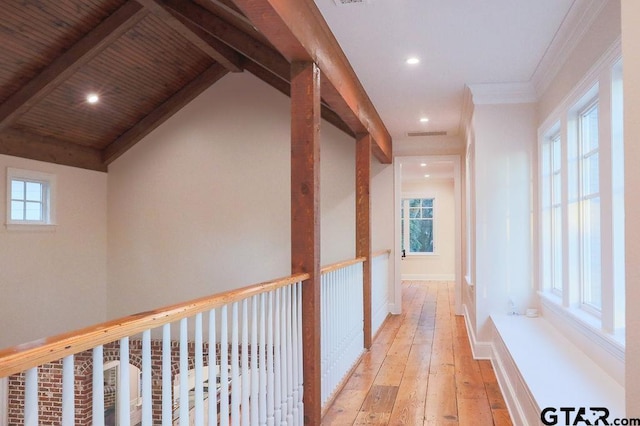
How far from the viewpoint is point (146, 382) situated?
1.46 meters

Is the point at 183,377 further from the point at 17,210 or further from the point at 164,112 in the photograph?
the point at 164,112

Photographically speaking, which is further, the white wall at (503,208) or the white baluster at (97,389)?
the white wall at (503,208)

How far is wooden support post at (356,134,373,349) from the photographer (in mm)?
5198

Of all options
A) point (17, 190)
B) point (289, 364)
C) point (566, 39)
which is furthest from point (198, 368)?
point (17, 190)

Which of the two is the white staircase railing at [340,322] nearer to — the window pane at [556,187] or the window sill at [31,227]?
the window pane at [556,187]

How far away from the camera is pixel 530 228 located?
4.71 meters

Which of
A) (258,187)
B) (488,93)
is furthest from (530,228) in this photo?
(258,187)

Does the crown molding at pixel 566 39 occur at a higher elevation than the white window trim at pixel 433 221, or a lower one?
higher

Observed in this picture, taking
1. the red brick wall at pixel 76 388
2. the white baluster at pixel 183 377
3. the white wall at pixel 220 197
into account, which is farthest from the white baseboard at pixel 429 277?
the white baluster at pixel 183 377

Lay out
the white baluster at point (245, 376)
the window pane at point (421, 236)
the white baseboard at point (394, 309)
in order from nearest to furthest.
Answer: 1. the white baluster at point (245, 376)
2. the white baseboard at point (394, 309)
3. the window pane at point (421, 236)

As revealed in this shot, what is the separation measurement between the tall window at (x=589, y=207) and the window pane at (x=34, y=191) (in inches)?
241

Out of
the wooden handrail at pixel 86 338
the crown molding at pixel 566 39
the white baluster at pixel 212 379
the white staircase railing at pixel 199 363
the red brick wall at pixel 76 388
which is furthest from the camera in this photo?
the red brick wall at pixel 76 388

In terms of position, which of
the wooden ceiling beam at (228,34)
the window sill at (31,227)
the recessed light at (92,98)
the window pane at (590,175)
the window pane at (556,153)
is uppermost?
the wooden ceiling beam at (228,34)

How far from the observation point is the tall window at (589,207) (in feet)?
10.8
